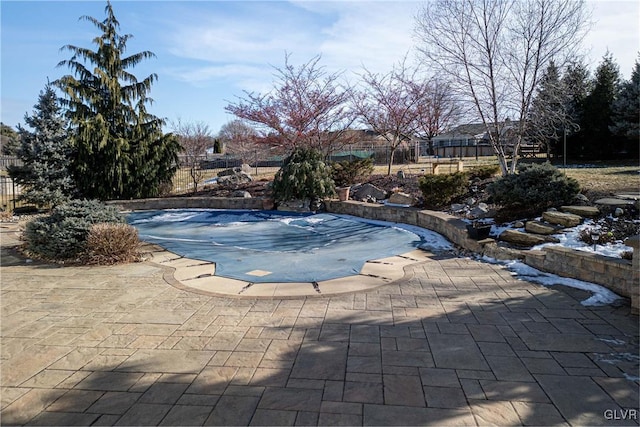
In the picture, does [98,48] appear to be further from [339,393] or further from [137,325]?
[339,393]

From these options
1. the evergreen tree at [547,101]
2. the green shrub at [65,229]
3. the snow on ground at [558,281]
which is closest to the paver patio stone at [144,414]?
the snow on ground at [558,281]

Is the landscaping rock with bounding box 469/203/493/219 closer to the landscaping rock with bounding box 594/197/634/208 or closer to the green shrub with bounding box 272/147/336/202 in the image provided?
the landscaping rock with bounding box 594/197/634/208

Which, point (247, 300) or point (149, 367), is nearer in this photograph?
point (149, 367)

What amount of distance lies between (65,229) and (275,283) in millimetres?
3730

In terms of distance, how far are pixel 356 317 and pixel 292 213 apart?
8.52m

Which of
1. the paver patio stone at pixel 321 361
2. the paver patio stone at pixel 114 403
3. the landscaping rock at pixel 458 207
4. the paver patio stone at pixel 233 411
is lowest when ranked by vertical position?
the paver patio stone at pixel 321 361

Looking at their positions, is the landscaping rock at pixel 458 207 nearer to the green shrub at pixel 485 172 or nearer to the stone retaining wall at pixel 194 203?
the green shrub at pixel 485 172

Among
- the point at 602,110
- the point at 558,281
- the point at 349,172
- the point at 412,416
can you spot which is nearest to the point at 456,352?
the point at 412,416

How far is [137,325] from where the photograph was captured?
371cm

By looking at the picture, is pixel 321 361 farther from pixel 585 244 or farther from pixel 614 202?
pixel 614 202

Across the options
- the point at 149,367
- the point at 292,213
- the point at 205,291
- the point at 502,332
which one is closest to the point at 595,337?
the point at 502,332

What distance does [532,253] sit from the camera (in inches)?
218

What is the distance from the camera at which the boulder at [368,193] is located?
12.0 m

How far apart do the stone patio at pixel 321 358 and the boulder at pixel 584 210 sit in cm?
248
